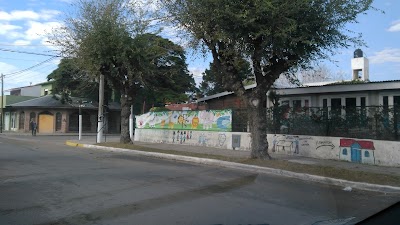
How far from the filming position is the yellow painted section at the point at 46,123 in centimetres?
4728

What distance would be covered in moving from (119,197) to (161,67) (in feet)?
85.8

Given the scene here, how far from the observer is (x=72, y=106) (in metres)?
47.2

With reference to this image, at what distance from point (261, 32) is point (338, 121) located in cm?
613

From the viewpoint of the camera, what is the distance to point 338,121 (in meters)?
16.5

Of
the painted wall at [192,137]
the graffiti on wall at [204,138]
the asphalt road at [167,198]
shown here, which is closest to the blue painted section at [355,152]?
the asphalt road at [167,198]

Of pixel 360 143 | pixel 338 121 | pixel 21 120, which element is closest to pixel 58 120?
pixel 21 120

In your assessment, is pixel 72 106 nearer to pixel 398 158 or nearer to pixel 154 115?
pixel 154 115

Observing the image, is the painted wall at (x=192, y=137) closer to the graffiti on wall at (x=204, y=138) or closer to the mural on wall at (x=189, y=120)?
the graffiti on wall at (x=204, y=138)


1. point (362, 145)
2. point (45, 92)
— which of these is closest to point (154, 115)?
point (362, 145)

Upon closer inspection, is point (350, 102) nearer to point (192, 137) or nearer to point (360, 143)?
point (360, 143)

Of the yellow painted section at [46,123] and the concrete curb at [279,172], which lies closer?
the concrete curb at [279,172]

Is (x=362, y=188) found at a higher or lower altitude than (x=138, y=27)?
lower

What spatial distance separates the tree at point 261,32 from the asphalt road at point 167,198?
12.0 ft

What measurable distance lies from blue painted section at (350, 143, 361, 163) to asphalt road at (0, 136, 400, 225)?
4652 millimetres
